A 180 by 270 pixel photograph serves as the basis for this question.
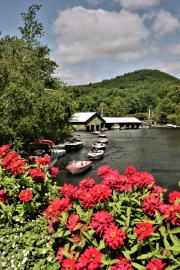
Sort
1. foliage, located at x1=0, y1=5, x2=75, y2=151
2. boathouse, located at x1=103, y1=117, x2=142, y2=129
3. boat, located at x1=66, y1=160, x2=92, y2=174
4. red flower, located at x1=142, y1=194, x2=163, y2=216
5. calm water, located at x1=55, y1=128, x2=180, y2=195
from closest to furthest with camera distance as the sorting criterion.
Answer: red flower, located at x1=142, y1=194, x2=163, y2=216 → foliage, located at x1=0, y1=5, x2=75, y2=151 → calm water, located at x1=55, y1=128, x2=180, y2=195 → boat, located at x1=66, y1=160, x2=92, y2=174 → boathouse, located at x1=103, y1=117, x2=142, y2=129

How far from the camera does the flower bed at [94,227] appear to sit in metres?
3.36

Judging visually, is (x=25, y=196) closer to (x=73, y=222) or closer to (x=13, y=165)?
(x=13, y=165)

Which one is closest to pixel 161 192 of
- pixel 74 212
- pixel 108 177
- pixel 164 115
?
pixel 108 177

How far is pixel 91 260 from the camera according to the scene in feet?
10.6

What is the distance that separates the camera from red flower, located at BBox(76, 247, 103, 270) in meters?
3.18

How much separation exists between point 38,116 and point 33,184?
17545 mm

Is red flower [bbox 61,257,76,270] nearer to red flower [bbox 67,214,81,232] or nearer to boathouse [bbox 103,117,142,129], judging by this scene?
red flower [bbox 67,214,81,232]

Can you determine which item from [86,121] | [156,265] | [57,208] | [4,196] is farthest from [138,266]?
[86,121]

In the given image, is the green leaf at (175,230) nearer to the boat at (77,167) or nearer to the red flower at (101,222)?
the red flower at (101,222)

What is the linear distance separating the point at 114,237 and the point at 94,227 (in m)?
0.33

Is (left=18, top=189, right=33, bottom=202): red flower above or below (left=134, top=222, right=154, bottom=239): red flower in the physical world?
above

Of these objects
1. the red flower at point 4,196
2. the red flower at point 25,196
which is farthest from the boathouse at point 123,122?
the red flower at point 25,196

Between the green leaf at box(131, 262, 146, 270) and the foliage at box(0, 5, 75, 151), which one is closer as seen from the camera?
the green leaf at box(131, 262, 146, 270)

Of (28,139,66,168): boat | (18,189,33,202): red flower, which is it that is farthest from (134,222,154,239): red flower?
(28,139,66,168): boat
